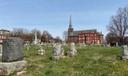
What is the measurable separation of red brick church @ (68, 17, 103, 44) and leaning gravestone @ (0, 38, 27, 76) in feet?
368

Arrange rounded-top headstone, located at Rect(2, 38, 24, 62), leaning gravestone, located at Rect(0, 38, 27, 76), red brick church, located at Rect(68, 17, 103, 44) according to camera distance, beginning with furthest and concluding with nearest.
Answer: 1. red brick church, located at Rect(68, 17, 103, 44)
2. rounded-top headstone, located at Rect(2, 38, 24, 62)
3. leaning gravestone, located at Rect(0, 38, 27, 76)

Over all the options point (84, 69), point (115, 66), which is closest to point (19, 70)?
point (84, 69)

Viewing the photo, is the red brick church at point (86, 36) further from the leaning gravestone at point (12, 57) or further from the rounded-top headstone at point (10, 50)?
the rounded-top headstone at point (10, 50)

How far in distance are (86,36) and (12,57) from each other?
12196 cm

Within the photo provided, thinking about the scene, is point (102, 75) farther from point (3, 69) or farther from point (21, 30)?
point (21, 30)

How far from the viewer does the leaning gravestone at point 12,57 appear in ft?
39.8

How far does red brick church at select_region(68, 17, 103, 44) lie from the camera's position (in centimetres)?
13062

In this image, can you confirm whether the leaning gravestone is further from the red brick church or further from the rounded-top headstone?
the red brick church

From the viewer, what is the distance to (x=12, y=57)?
12594 mm

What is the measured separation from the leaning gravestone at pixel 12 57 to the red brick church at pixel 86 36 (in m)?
112

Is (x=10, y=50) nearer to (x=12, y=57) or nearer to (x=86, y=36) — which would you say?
(x=12, y=57)

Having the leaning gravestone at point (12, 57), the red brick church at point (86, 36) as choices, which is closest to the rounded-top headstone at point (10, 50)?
the leaning gravestone at point (12, 57)

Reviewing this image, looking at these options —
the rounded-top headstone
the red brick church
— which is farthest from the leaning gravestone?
the red brick church

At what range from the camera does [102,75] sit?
12.0m
